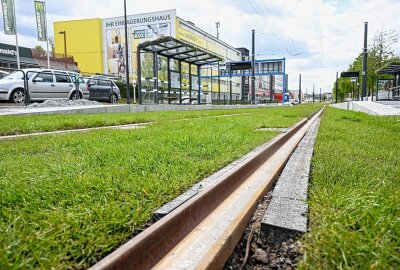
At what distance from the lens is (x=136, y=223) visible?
1.67 meters

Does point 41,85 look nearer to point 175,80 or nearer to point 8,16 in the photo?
point 175,80

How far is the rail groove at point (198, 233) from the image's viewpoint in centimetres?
135

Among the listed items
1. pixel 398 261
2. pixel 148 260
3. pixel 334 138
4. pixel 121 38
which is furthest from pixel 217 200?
pixel 121 38

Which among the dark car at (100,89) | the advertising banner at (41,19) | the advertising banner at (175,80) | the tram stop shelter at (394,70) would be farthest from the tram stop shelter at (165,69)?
the advertising banner at (41,19)

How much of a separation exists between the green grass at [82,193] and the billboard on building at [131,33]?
55.3 meters

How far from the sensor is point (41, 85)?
15.3 m

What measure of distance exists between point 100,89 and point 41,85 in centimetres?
533

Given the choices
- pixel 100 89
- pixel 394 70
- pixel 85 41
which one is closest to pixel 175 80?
pixel 100 89

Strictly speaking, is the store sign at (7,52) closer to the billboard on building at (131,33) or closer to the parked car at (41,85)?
the billboard on building at (131,33)

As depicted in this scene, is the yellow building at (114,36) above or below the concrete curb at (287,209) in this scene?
above

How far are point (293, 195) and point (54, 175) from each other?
6.00 feet

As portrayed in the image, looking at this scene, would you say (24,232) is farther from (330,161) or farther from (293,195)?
(330,161)

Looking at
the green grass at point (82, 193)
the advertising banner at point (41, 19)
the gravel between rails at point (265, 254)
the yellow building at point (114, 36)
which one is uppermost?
the yellow building at point (114, 36)

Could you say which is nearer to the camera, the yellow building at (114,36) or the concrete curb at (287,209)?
the concrete curb at (287,209)
